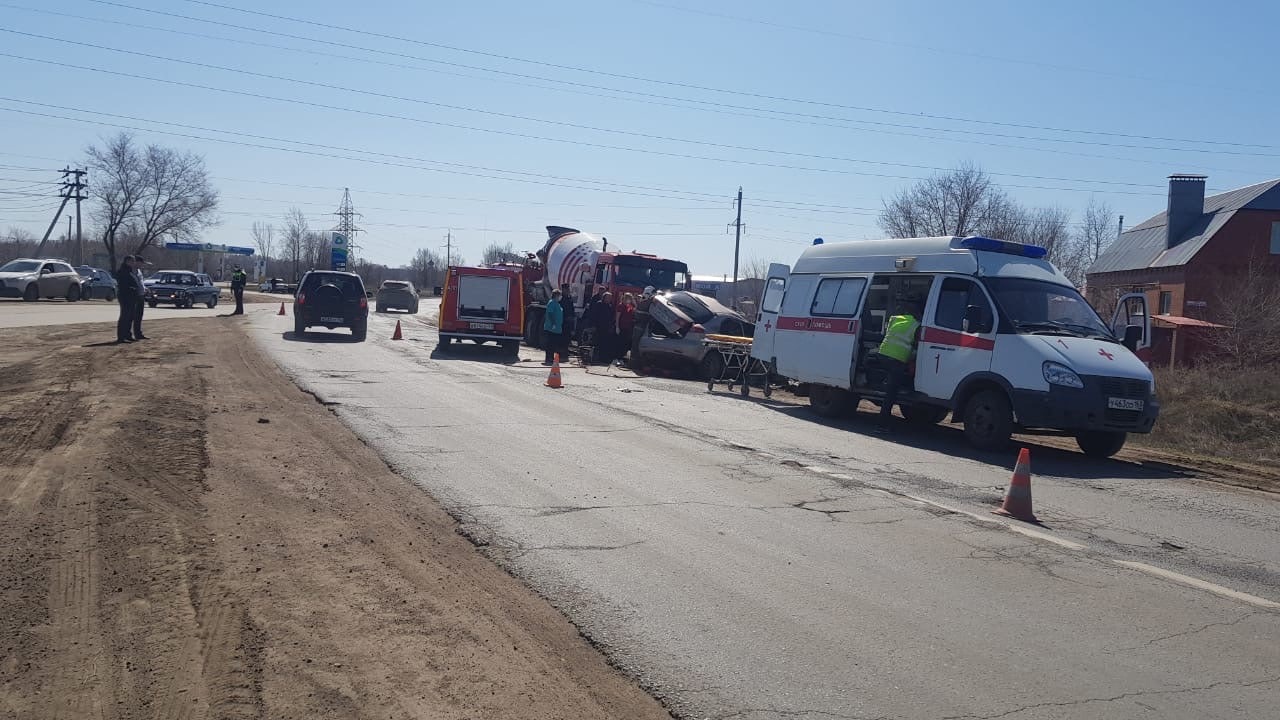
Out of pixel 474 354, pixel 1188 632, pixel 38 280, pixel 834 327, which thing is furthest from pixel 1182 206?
pixel 38 280

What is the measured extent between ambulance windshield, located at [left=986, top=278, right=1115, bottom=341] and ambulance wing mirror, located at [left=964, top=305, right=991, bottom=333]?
203 millimetres

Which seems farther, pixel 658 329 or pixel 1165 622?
pixel 658 329

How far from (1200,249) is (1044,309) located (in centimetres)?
3330

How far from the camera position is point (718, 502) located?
328 inches

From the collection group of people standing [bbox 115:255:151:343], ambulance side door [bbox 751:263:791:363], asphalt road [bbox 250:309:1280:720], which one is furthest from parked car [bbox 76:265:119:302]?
asphalt road [bbox 250:309:1280:720]

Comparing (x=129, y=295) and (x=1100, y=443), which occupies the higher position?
(x=129, y=295)

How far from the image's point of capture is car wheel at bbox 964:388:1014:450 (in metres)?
12.0

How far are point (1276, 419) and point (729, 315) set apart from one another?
1072 cm

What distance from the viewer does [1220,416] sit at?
17375 millimetres

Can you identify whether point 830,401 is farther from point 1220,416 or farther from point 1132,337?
point 1220,416

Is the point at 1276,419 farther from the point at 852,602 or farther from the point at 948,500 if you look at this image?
the point at 852,602

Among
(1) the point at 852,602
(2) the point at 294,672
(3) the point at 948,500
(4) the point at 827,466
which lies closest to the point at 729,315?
(4) the point at 827,466

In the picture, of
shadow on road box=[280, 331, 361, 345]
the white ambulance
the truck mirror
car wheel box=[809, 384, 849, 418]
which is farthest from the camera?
shadow on road box=[280, 331, 361, 345]

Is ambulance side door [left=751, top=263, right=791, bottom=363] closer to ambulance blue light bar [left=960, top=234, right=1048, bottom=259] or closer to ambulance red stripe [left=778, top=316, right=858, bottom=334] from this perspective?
ambulance red stripe [left=778, top=316, right=858, bottom=334]
